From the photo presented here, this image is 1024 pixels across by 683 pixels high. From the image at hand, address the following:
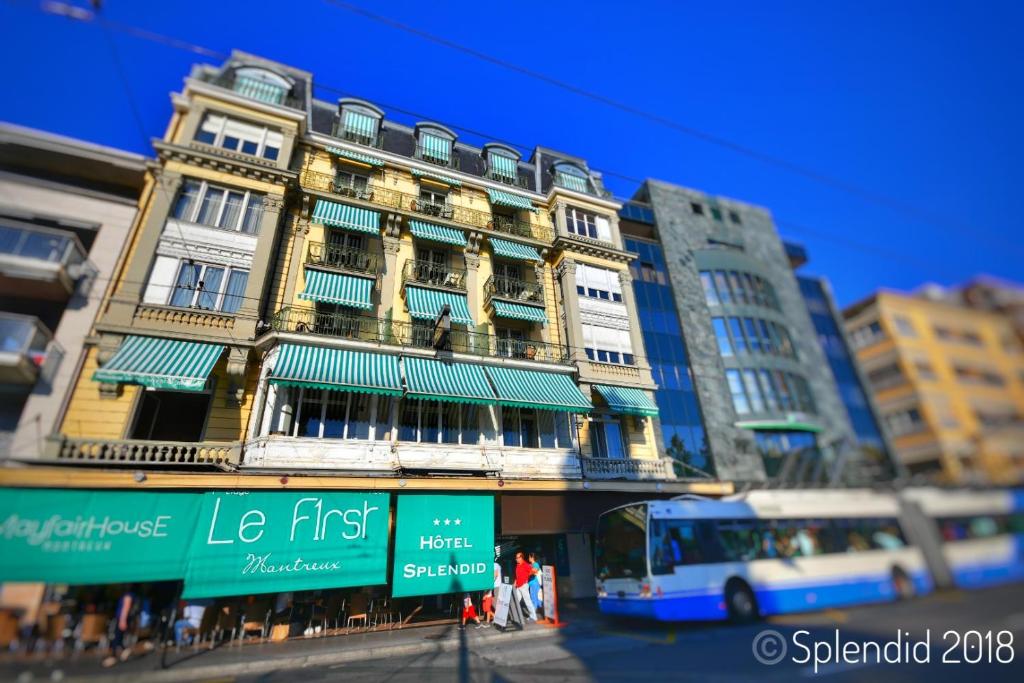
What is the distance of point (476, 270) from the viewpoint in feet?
59.3

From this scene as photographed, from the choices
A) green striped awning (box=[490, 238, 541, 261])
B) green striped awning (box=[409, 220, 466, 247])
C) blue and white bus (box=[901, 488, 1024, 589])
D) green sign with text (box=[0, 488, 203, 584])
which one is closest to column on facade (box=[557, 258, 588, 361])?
green striped awning (box=[490, 238, 541, 261])

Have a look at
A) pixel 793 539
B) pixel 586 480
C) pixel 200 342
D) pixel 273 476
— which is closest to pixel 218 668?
pixel 273 476

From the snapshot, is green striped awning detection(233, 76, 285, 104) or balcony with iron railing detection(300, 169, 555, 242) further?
balcony with iron railing detection(300, 169, 555, 242)

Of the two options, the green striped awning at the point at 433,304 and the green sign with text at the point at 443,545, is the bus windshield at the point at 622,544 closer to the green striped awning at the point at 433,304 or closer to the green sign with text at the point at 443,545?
the green sign with text at the point at 443,545

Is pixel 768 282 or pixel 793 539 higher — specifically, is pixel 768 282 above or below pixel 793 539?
above

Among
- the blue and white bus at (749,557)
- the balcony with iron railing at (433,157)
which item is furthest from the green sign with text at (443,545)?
the balcony with iron railing at (433,157)

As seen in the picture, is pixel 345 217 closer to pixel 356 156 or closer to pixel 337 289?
→ pixel 337 289

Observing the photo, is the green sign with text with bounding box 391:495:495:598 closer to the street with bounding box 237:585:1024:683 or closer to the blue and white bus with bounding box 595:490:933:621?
the street with bounding box 237:585:1024:683

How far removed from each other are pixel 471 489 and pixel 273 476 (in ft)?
18.6

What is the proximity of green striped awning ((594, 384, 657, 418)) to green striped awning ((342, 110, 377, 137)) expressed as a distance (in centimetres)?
1546

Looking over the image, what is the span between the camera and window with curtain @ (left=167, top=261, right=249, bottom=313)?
12719 millimetres

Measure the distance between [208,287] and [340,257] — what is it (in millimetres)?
4425

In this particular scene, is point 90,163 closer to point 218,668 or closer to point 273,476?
point 273,476

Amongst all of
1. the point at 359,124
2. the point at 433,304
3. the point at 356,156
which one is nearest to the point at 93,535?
the point at 433,304
